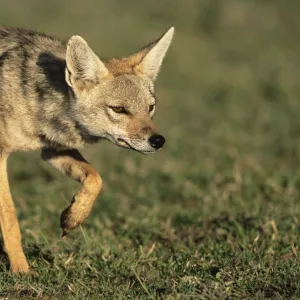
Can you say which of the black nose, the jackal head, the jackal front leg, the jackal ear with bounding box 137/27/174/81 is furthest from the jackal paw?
the jackal ear with bounding box 137/27/174/81

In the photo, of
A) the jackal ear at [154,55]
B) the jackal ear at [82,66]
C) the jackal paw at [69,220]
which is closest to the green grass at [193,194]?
the jackal paw at [69,220]

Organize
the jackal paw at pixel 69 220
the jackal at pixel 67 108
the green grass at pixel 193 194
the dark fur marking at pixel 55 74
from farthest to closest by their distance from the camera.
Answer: the dark fur marking at pixel 55 74 < the jackal paw at pixel 69 220 < the jackal at pixel 67 108 < the green grass at pixel 193 194

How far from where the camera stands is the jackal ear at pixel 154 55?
6.27 meters

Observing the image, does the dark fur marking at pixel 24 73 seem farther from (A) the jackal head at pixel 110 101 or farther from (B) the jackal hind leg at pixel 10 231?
(B) the jackal hind leg at pixel 10 231

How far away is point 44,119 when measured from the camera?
19.4ft

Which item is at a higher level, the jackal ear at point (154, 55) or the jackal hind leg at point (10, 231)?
the jackal ear at point (154, 55)

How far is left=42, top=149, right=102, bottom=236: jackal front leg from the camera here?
5.88m

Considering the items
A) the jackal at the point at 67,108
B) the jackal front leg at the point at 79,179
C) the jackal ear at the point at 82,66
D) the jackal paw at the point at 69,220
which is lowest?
the jackal paw at the point at 69,220

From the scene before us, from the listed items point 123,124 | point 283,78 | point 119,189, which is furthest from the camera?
point 283,78

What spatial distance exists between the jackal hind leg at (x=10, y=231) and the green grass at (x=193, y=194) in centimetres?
15

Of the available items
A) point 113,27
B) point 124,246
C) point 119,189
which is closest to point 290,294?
point 124,246

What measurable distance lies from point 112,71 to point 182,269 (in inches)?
72.5

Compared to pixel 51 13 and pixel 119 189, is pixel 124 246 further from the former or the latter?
pixel 51 13

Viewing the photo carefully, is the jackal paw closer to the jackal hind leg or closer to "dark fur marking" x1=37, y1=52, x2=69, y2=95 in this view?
the jackal hind leg
